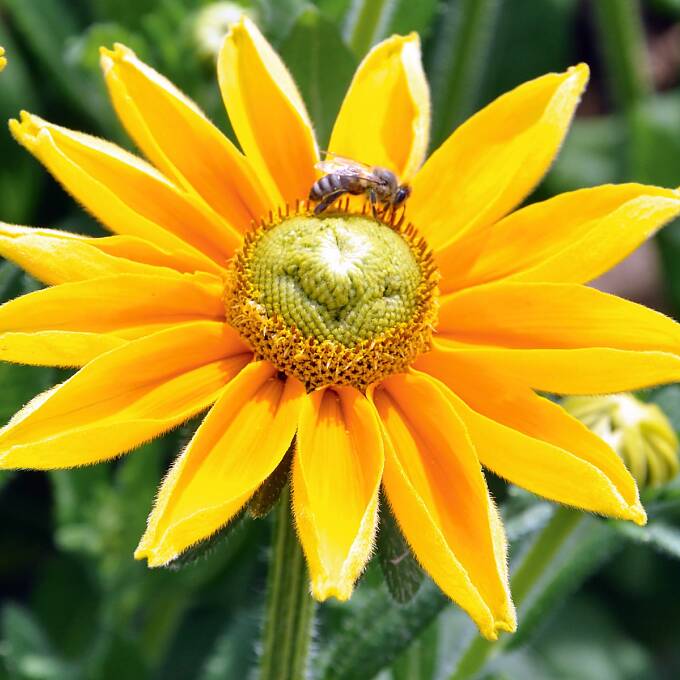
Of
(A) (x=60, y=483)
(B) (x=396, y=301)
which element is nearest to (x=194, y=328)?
(B) (x=396, y=301)

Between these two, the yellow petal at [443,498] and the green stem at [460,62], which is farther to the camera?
the green stem at [460,62]

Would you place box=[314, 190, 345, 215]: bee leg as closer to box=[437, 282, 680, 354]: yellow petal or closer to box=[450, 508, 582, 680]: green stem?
box=[437, 282, 680, 354]: yellow petal

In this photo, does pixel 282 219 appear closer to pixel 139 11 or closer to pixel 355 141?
pixel 355 141

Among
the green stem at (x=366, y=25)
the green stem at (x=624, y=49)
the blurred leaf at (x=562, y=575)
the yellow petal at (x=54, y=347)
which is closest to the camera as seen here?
the yellow petal at (x=54, y=347)

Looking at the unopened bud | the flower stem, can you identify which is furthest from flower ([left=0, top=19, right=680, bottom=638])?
the unopened bud

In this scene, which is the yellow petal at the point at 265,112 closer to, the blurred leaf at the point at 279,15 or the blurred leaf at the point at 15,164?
the blurred leaf at the point at 279,15

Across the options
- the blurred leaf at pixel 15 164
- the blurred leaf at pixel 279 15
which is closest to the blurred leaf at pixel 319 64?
the blurred leaf at pixel 279 15

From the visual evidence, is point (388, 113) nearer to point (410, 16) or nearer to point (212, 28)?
point (410, 16)
